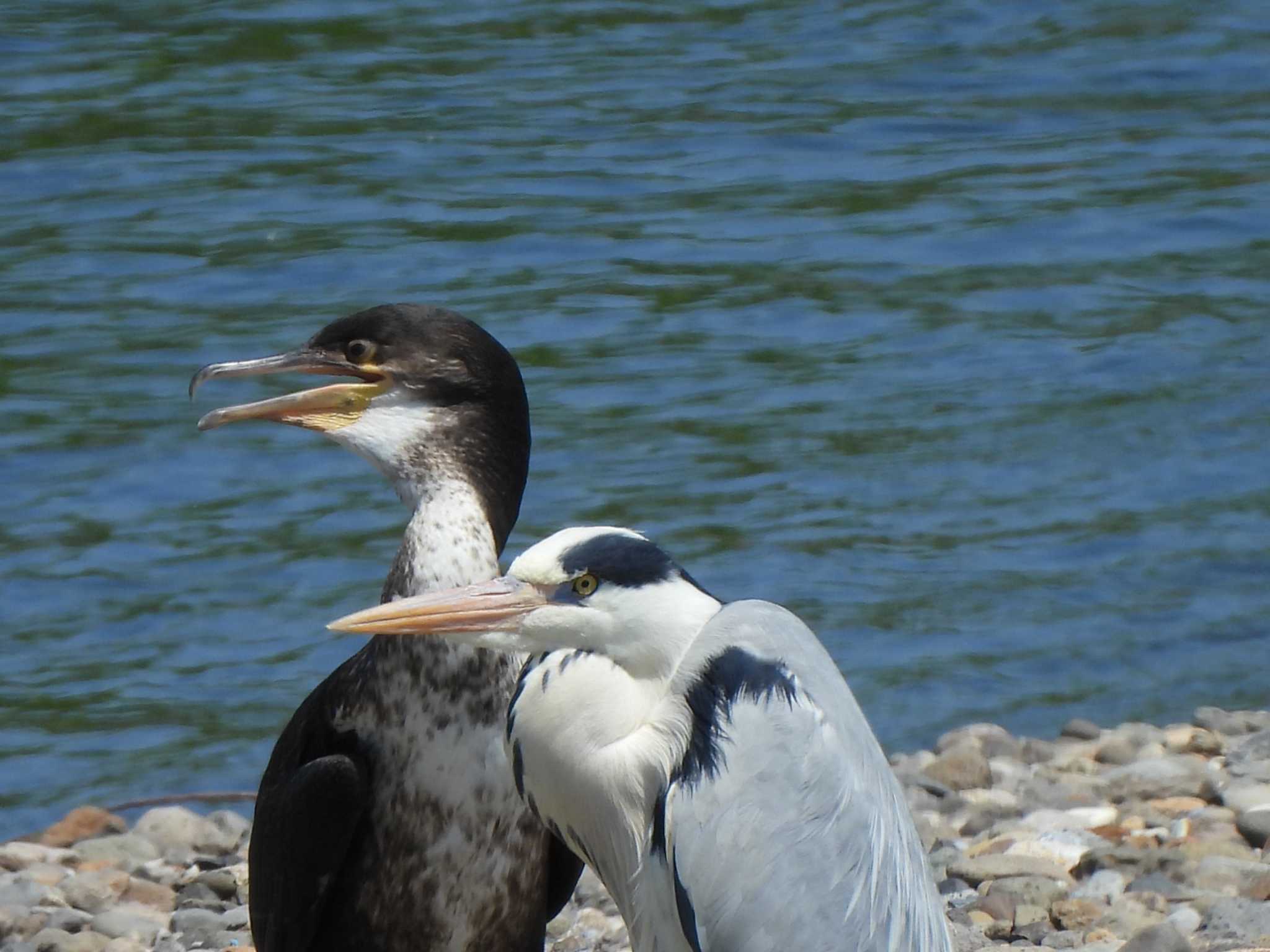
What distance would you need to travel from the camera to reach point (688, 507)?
28.4ft

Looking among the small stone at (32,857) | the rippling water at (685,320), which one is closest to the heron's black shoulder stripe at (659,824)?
the small stone at (32,857)

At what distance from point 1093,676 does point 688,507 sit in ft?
5.91

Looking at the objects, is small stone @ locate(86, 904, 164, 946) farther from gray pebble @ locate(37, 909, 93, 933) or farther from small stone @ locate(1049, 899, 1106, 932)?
small stone @ locate(1049, 899, 1106, 932)

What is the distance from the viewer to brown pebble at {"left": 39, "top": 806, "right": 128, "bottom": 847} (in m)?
6.34

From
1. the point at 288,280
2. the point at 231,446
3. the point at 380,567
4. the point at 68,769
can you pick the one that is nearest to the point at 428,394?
the point at 68,769

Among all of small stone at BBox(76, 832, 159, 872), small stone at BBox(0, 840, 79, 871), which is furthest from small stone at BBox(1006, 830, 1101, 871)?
small stone at BBox(0, 840, 79, 871)

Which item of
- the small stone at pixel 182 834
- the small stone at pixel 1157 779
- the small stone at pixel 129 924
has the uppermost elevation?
the small stone at pixel 129 924

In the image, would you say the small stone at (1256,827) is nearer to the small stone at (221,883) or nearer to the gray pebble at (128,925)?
the small stone at (221,883)

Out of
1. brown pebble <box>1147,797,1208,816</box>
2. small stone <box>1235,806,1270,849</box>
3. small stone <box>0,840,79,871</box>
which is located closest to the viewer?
small stone <box>1235,806,1270,849</box>

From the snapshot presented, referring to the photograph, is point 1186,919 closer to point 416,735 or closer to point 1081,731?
point 416,735

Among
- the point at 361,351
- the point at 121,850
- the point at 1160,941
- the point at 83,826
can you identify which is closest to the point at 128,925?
the point at 121,850

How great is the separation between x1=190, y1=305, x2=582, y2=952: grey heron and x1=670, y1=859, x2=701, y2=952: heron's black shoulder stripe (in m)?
0.54

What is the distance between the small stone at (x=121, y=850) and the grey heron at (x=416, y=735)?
68.4 inches

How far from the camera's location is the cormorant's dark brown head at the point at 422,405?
4301mm
